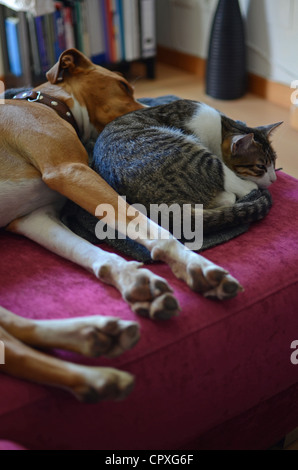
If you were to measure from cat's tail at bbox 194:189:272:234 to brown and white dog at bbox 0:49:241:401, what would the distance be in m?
0.16

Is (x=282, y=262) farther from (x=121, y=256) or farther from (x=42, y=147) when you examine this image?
(x=42, y=147)

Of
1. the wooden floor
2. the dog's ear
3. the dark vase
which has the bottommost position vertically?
the wooden floor

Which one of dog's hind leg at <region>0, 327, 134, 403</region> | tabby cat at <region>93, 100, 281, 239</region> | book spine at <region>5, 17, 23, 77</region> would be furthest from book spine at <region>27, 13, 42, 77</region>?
dog's hind leg at <region>0, 327, 134, 403</region>

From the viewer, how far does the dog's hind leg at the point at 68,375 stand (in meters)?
1.03

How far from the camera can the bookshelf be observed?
149 inches

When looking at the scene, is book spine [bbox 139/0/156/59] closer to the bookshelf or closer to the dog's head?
the bookshelf

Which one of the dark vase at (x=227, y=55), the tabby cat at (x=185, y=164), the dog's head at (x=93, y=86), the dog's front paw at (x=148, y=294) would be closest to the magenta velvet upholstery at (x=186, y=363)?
the dog's front paw at (x=148, y=294)

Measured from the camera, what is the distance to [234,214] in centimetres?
152

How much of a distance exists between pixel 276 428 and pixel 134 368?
528 mm

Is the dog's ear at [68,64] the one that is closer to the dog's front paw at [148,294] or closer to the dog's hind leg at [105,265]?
the dog's hind leg at [105,265]

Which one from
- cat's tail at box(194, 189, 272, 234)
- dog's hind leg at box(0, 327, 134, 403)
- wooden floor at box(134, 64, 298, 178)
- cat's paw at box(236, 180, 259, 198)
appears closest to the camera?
dog's hind leg at box(0, 327, 134, 403)

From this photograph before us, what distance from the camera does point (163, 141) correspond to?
1.67 metres
